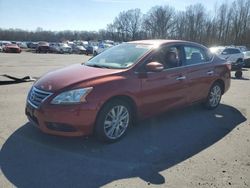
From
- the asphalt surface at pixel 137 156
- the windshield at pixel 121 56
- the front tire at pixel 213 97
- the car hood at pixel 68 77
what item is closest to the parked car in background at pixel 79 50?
the front tire at pixel 213 97

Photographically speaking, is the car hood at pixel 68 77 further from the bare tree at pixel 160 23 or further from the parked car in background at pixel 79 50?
the bare tree at pixel 160 23

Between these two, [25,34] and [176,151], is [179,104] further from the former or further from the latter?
[25,34]

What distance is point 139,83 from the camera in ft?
16.2

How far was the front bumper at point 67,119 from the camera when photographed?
422cm

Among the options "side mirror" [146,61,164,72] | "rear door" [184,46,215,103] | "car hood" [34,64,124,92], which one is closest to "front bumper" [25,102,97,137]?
"car hood" [34,64,124,92]

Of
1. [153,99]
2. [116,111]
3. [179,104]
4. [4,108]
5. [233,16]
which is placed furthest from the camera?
[233,16]

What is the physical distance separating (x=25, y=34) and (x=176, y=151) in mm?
124419

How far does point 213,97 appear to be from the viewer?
7094 millimetres

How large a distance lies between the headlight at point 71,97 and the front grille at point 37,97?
0.20 meters

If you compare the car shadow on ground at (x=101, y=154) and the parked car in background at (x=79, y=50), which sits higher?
the car shadow on ground at (x=101, y=154)

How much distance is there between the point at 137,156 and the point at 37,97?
70.6 inches

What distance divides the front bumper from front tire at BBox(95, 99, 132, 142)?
0.15 metres

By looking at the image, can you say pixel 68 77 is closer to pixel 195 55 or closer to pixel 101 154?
pixel 101 154

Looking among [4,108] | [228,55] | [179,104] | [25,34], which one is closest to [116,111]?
[179,104]
